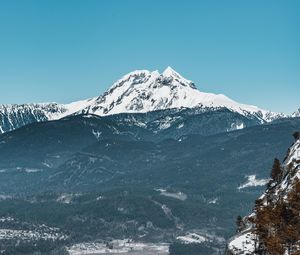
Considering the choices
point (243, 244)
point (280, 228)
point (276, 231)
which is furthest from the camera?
point (243, 244)

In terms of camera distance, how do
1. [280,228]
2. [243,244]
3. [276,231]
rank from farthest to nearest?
[243,244], [276,231], [280,228]

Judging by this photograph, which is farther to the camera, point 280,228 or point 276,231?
point 276,231

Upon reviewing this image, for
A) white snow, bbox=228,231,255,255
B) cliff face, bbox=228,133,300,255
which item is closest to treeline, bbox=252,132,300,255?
cliff face, bbox=228,133,300,255

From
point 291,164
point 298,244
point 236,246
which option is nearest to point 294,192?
point 298,244

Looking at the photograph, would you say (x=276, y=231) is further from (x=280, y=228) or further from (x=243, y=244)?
(x=243, y=244)

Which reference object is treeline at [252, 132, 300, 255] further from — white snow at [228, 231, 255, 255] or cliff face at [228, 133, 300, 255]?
white snow at [228, 231, 255, 255]

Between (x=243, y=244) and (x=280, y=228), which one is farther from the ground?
(x=280, y=228)

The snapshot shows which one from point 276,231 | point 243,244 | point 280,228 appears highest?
point 280,228

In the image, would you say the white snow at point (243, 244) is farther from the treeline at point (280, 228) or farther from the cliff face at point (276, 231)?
the treeline at point (280, 228)

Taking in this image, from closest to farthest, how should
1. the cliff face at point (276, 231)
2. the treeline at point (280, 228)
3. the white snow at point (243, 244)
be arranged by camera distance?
the treeline at point (280, 228), the cliff face at point (276, 231), the white snow at point (243, 244)

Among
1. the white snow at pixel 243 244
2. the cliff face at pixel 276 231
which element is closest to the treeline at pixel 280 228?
the cliff face at pixel 276 231

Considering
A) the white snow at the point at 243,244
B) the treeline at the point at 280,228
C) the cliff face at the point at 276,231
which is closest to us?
the treeline at the point at 280,228

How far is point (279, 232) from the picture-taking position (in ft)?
486

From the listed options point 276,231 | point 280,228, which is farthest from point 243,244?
point 280,228
